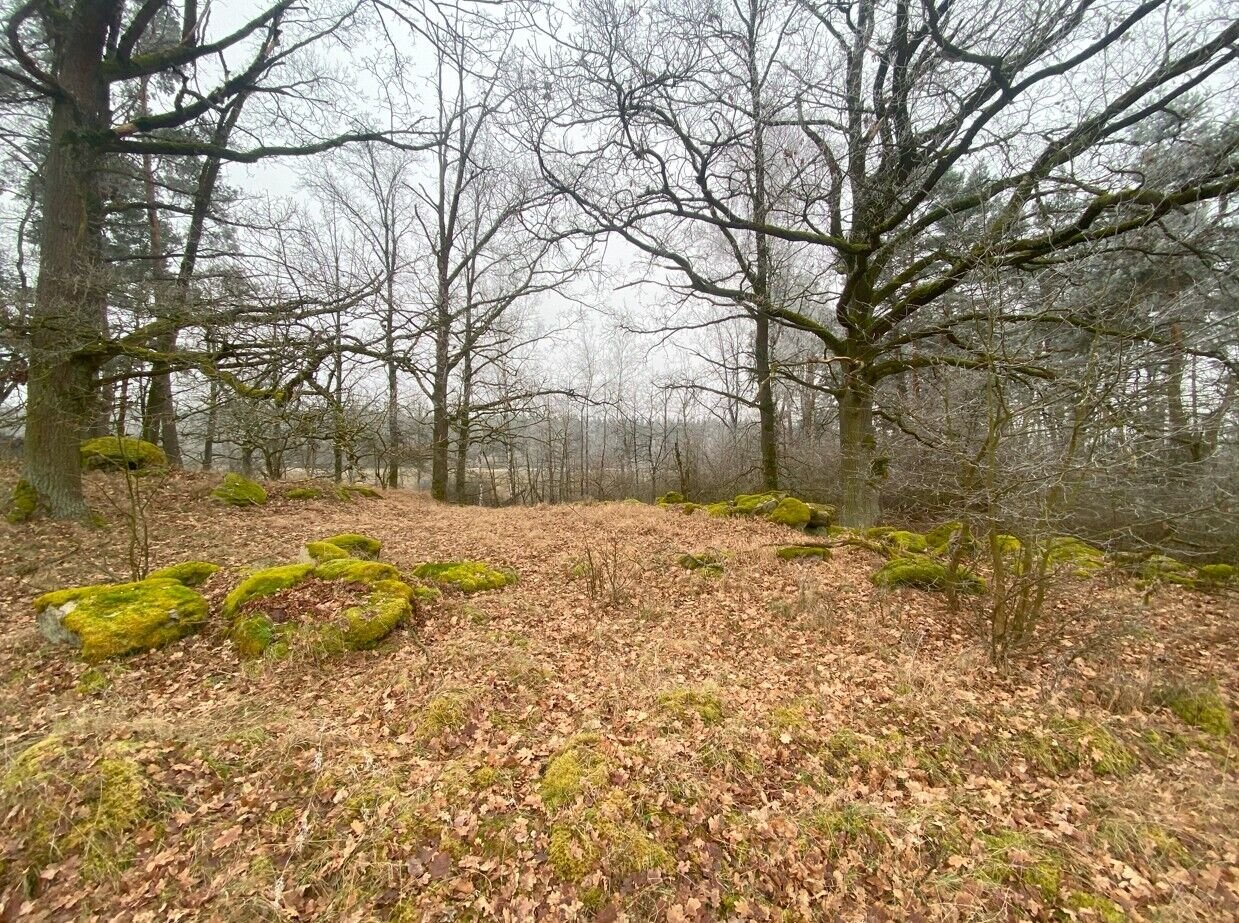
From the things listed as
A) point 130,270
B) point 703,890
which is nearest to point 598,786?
point 703,890

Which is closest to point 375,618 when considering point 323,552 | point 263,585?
point 263,585

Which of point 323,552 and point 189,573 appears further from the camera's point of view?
point 323,552

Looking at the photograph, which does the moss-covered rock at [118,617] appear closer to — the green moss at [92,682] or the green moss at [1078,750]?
the green moss at [92,682]

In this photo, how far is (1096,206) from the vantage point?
235 inches

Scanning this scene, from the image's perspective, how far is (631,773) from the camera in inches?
124

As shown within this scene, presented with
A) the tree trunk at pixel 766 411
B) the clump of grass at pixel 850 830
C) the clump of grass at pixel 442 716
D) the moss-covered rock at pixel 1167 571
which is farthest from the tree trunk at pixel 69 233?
the moss-covered rock at pixel 1167 571

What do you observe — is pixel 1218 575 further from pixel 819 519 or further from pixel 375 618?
pixel 375 618

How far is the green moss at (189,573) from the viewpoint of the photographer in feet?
17.1

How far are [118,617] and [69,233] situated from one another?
20.4 ft

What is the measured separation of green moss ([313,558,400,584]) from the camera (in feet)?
17.4

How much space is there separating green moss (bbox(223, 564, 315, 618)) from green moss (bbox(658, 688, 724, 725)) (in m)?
4.00

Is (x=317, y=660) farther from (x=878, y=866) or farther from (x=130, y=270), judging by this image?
(x=130, y=270)

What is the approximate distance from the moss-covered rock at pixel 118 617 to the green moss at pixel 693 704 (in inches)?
175

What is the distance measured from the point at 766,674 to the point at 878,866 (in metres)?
1.81
